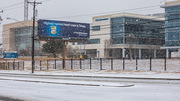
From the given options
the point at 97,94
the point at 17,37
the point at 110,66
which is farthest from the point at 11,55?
the point at 17,37

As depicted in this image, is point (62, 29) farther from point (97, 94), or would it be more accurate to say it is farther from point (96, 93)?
point (97, 94)

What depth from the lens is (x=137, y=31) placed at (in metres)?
98.3

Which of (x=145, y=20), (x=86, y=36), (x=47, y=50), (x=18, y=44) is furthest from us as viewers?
(x=18, y=44)

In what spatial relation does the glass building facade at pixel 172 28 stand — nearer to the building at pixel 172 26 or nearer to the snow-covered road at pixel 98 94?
the building at pixel 172 26

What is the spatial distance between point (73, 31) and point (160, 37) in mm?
66102

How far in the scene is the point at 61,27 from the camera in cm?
4469

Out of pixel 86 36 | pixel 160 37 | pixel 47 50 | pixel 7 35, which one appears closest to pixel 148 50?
pixel 160 37

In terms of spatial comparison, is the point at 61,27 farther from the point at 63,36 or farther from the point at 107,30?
the point at 107,30

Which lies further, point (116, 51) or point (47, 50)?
point (116, 51)

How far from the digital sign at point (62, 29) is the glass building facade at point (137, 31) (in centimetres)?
4847

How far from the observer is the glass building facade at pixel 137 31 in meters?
98.5

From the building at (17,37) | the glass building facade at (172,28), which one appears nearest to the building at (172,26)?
the glass building facade at (172,28)

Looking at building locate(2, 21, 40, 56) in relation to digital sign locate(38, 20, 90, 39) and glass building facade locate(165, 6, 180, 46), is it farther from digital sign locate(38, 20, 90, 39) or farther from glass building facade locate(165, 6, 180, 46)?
digital sign locate(38, 20, 90, 39)

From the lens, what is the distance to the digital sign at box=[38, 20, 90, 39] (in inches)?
1697
